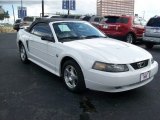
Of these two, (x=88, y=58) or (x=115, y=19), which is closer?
(x=88, y=58)

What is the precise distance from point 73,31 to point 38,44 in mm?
1014

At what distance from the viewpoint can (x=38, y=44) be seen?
6.46m

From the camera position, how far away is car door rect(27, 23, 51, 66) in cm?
615

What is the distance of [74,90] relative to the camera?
16.9 feet

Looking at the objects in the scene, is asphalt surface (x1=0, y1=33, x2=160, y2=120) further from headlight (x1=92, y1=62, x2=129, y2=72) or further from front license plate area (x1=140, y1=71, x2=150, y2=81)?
headlight (x1=92, y1=62, x2=129, y2=72)

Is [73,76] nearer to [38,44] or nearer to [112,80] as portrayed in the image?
[112,80]

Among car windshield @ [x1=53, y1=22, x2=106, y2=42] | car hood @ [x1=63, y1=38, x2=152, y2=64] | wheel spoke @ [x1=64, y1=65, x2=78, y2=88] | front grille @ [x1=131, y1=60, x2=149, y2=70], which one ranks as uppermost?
car windshield @ [x1=53, y1=22, x2=106, y2=42]

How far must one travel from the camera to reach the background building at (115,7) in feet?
148

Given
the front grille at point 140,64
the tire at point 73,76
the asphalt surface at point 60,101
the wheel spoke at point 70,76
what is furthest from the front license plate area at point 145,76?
the wheel spoke at point 70,76

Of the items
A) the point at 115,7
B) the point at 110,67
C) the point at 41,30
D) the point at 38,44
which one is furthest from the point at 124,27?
the point at 115,7

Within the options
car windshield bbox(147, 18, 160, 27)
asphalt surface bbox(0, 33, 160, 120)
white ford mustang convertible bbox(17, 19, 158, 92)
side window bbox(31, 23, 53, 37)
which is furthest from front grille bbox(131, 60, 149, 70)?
car windshield bbox(147, 18, 160, 27)

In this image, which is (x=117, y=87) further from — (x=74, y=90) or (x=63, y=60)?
(x=63, y=60)

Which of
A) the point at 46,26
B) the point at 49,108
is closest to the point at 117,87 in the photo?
the point at 49,108

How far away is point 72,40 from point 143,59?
1.59 m
